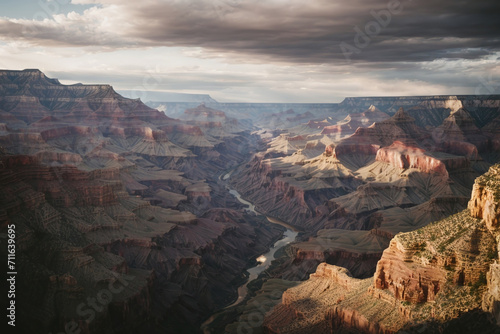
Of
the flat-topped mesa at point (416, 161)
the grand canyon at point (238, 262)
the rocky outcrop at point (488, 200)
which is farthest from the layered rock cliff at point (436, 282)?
the flat-topped mesa at point (416, 161)

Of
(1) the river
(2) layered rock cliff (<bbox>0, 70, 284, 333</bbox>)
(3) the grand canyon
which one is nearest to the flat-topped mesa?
(3) the grand canyon

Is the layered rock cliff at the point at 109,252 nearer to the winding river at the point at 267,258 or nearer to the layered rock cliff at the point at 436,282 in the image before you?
the winding river at the point at 267,258

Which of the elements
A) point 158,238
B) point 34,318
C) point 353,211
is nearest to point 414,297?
point 34,318

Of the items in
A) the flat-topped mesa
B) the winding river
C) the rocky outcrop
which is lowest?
the winding river

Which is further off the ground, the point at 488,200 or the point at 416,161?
the point at 488,200

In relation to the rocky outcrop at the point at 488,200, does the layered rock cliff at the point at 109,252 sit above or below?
below

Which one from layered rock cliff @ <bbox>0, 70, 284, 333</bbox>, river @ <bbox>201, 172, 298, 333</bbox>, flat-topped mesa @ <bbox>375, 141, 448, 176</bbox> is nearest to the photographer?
layered rock cliff @ <bbox>0, 70, 284, 333</bbox>

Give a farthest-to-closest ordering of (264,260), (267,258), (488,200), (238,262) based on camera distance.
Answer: (267,258) → (264,260) → (238,262) → (488,200)

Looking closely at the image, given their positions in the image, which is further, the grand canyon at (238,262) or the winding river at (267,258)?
the winding river at (267,258)

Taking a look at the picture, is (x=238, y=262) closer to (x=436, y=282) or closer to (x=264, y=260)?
(x=264, y=260)

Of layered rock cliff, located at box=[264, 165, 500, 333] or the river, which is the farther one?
the river

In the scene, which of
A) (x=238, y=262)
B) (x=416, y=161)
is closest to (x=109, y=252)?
(x=238, y=262)

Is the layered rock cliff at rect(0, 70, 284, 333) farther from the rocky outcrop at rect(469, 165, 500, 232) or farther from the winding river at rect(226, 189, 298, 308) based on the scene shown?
the rocky outcrop at rect(469, 165, 500, 232)
